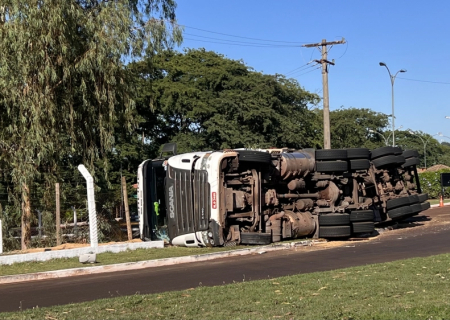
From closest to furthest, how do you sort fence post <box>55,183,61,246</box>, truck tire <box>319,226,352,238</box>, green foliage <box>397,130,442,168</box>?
fence post <box>55,183,61,246</box>
truck tire <box>319,226,352,238</box>
green foliage <box>397,130,442,168</box>

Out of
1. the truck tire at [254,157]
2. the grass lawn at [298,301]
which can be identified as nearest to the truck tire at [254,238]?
the truck tire at [254,157]

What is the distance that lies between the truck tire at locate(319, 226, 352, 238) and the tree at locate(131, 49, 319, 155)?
67.5 feet

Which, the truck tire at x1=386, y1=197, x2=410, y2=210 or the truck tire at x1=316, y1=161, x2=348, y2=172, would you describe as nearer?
the truck tire at x1=316, y1=161, x2=348, y2=172

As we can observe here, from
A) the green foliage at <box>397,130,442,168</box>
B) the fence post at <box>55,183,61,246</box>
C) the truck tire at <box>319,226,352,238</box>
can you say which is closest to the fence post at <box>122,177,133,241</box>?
the fence post at <box>55,183,61,246</box>

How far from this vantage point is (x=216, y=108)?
39562 mm

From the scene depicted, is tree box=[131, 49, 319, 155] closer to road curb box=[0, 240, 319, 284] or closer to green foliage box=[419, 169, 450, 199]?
green foliage box=[419, 169, 450, 199]

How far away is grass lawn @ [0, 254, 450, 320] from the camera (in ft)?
22.0

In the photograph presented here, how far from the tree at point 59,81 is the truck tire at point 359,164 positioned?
768cm

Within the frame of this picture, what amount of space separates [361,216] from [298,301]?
961 centimetres

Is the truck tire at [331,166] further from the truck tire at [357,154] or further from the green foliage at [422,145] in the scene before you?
the green foliage at [422,145]

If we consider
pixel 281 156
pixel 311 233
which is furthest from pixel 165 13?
pixel 311 233

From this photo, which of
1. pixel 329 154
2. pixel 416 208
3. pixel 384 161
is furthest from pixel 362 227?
pixel 416 208

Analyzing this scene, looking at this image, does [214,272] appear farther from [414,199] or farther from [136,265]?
[414,199]

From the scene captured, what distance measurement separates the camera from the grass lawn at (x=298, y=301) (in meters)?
6.70
